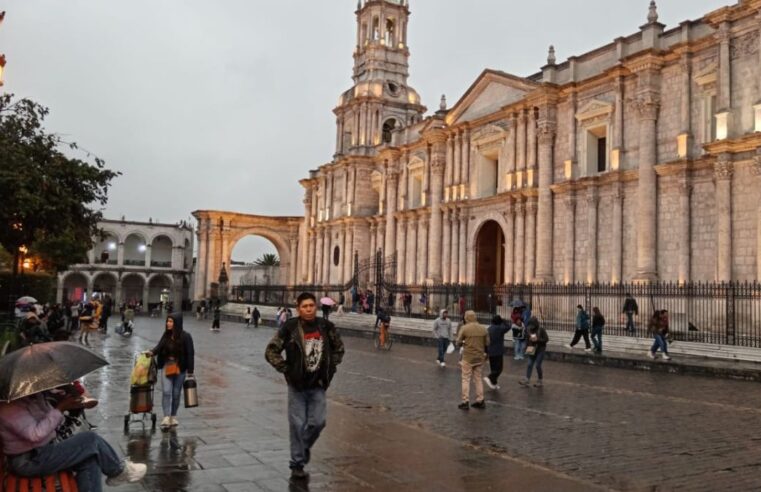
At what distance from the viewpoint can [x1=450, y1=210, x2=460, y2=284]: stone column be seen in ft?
113

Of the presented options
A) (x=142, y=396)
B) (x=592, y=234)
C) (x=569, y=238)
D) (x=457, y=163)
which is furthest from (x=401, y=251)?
(x=142, y=396)

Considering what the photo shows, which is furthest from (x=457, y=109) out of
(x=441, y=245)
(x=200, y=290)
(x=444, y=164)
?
(x=200, y=290)

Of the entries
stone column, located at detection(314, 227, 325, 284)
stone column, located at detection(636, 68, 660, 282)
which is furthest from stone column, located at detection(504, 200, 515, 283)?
stone column, located at detection(314, 227, 325, 284)

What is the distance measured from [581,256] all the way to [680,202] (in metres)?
4.92

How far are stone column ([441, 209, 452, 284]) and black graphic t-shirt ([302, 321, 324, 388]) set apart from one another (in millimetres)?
28915

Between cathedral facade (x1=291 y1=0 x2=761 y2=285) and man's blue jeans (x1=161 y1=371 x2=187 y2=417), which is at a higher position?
cathedral facade (x1=291 y1=0 x2=761 y2=285)

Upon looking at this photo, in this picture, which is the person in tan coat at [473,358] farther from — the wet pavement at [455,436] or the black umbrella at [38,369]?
the black umbrella at [38,369]

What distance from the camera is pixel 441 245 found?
35562 mm

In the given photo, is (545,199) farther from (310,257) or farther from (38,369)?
(38,369)

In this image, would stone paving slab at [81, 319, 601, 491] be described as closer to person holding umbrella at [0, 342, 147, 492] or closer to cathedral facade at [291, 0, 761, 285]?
person holding umbrella at [0, 342, 147, 492]

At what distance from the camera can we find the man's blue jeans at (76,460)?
3.81 metres

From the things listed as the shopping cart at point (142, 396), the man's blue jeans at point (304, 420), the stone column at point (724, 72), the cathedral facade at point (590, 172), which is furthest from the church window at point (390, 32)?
the man's blue jeans at point (304, 420)

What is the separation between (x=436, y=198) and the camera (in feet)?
119

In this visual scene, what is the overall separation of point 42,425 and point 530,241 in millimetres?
27286
